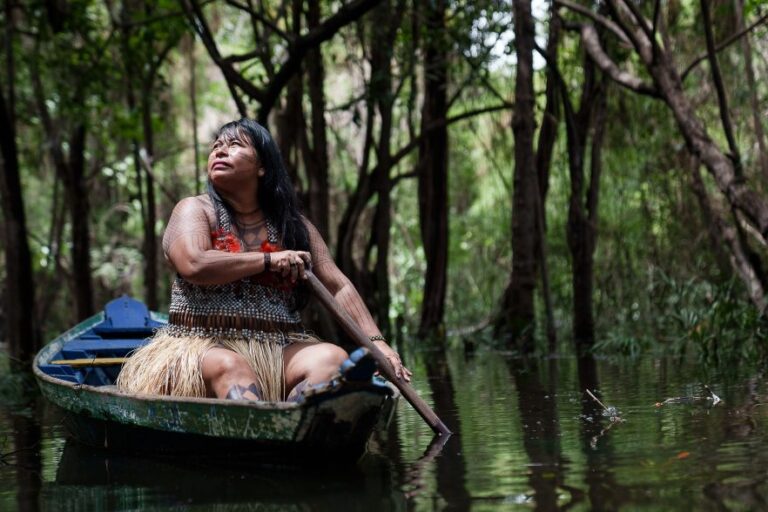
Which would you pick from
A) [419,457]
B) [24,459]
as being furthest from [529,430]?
[24,459]

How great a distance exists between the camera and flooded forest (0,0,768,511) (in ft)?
12.1

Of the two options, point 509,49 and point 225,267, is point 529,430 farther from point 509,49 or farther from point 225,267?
point 509,49

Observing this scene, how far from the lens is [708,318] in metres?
7.49

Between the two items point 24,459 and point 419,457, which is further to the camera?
point 24,459

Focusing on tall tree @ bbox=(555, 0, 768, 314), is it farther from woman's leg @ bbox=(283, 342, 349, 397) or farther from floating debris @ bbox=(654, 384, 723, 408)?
woman's leg @ bbox=(283, 342, 349, 397)

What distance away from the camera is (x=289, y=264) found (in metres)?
4.19

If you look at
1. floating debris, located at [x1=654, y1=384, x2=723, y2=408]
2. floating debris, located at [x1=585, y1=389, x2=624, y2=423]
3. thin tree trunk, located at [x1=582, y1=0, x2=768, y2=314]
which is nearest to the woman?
floating debris, located at [x1=585, y1=389, x2=624, y2=423]

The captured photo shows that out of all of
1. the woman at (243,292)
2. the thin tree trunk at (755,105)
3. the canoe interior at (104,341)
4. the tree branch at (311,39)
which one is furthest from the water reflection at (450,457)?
the thin tree trunk at (755,105)

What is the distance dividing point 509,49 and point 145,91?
4.16m

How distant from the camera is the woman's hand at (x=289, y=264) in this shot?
4180 millimetres

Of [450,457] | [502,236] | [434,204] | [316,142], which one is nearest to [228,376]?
[450,457]

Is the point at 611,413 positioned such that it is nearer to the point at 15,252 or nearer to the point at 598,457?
the point at 598,457

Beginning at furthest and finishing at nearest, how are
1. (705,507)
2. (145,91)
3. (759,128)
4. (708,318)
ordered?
(145,91) → (759,128) → (708,318) → (705,507)

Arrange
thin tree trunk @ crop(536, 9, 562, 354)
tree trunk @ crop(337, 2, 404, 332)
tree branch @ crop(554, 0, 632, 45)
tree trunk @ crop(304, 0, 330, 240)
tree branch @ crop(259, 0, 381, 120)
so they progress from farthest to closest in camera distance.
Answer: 1. tree trunk @ crop(337, 2, 404, 332)
2. tree trunk @ crop(304, 0, 330, 240)
3. thin tree trunk @ crop(536, 9, 562, 354)
4. tree branch @ crop(259, 0, 381, 120)
5. tree branch @ crop(554, 0, 632, 45)
